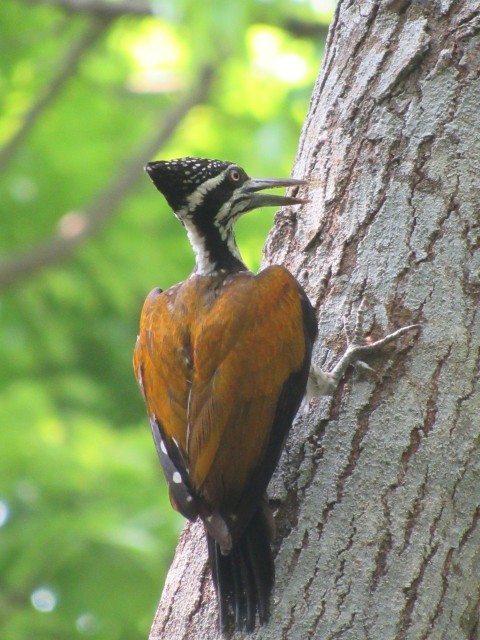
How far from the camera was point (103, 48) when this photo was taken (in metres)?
11.5

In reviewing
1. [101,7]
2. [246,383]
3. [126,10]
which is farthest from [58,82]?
[246,383]

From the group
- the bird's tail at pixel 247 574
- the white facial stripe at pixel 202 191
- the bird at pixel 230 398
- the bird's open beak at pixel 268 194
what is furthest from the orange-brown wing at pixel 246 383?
the white facial stripe at pixel 202 191

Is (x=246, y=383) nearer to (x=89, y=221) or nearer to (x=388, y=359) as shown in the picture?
(x=388, y=359)

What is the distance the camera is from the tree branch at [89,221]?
984 centimetres

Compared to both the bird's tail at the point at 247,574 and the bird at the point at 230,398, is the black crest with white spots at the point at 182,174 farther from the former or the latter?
the bird's tail at the point at 247,574

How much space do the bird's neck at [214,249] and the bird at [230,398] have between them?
10.8 inches

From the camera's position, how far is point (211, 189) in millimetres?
5102

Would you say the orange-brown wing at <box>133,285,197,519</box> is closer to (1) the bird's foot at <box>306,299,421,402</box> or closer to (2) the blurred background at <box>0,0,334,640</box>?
(1) the bird's foot at <box>306,299,421,402</box>

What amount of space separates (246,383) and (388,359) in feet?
2.07

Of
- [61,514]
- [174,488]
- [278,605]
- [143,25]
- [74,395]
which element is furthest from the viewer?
[143,25]

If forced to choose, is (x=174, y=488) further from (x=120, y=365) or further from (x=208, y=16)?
(x=120, y=365)

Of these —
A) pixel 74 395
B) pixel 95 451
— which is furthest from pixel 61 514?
pixel 74 395

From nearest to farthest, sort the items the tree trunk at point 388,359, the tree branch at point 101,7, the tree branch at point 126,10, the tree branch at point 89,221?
the tree trunk at point 388,359, the tree branch at point 89,221, the tree branch at point 126,10, the tree branch at point 101,7

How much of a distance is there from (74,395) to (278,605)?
6494 mm
